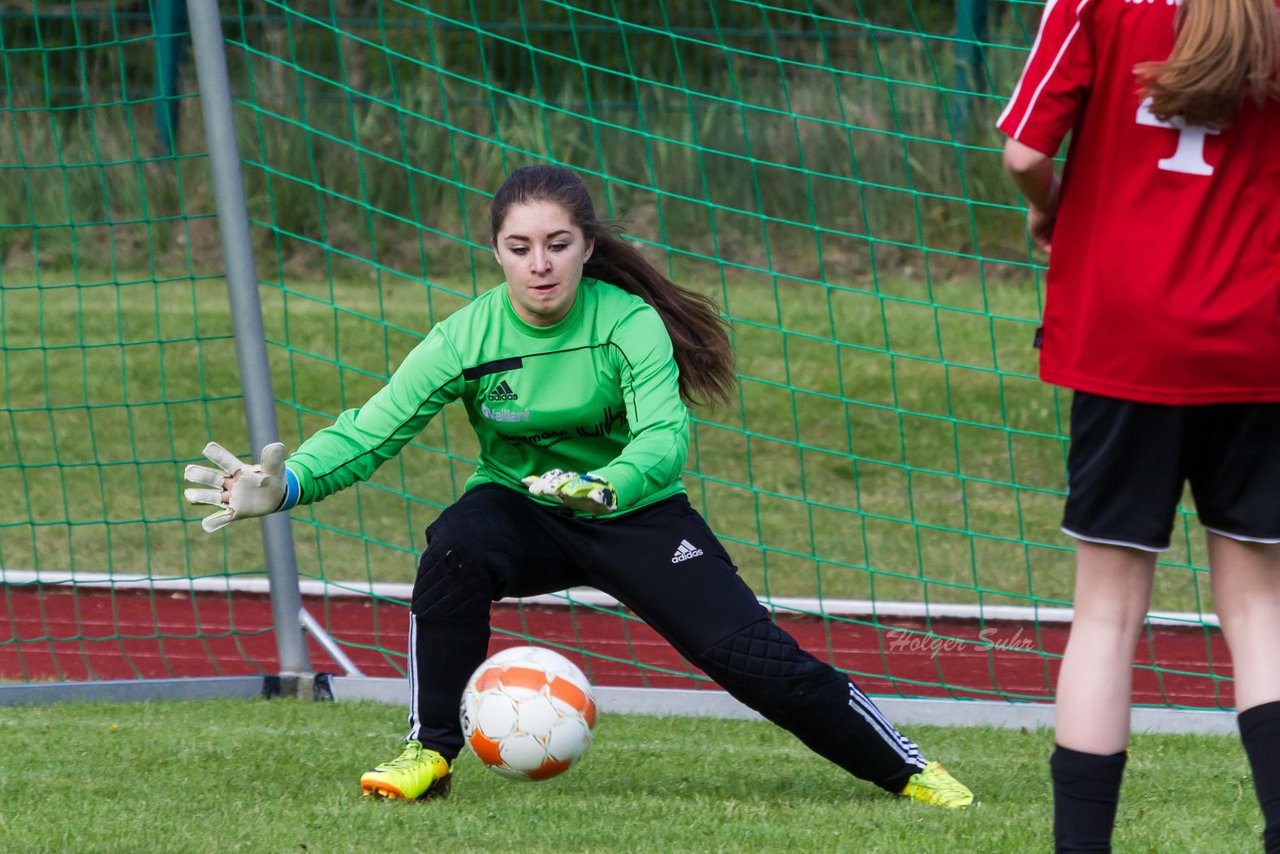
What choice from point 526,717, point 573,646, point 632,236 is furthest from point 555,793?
point 632,236

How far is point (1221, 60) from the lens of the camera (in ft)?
8.46

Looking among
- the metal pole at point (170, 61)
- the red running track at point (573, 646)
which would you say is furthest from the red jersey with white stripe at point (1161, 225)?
the metal pole at point (170, 61)

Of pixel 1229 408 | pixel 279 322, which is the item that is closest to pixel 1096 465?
pixel 1229 408

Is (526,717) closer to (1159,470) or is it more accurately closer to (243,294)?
(1159,470)

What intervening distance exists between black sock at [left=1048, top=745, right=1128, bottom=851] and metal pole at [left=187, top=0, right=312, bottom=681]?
2.99m

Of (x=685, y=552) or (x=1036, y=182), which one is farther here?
(x=685, y=552)

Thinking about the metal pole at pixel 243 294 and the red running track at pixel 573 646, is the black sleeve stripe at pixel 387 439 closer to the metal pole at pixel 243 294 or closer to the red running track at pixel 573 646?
the metal pole at pixel 243 294

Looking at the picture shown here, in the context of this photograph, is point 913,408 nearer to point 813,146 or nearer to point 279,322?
point 813,146

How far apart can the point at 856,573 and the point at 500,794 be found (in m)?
3.81

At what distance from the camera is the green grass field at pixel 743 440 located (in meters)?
7.47

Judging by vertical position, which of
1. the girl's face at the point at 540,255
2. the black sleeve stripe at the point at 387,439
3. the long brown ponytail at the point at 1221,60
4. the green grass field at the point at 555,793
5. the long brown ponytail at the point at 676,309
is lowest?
the green grass field at the point at 555,793

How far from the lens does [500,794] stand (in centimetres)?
388

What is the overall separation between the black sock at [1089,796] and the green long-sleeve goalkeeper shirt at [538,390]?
1.27 m

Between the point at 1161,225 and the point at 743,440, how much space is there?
6670 mm
